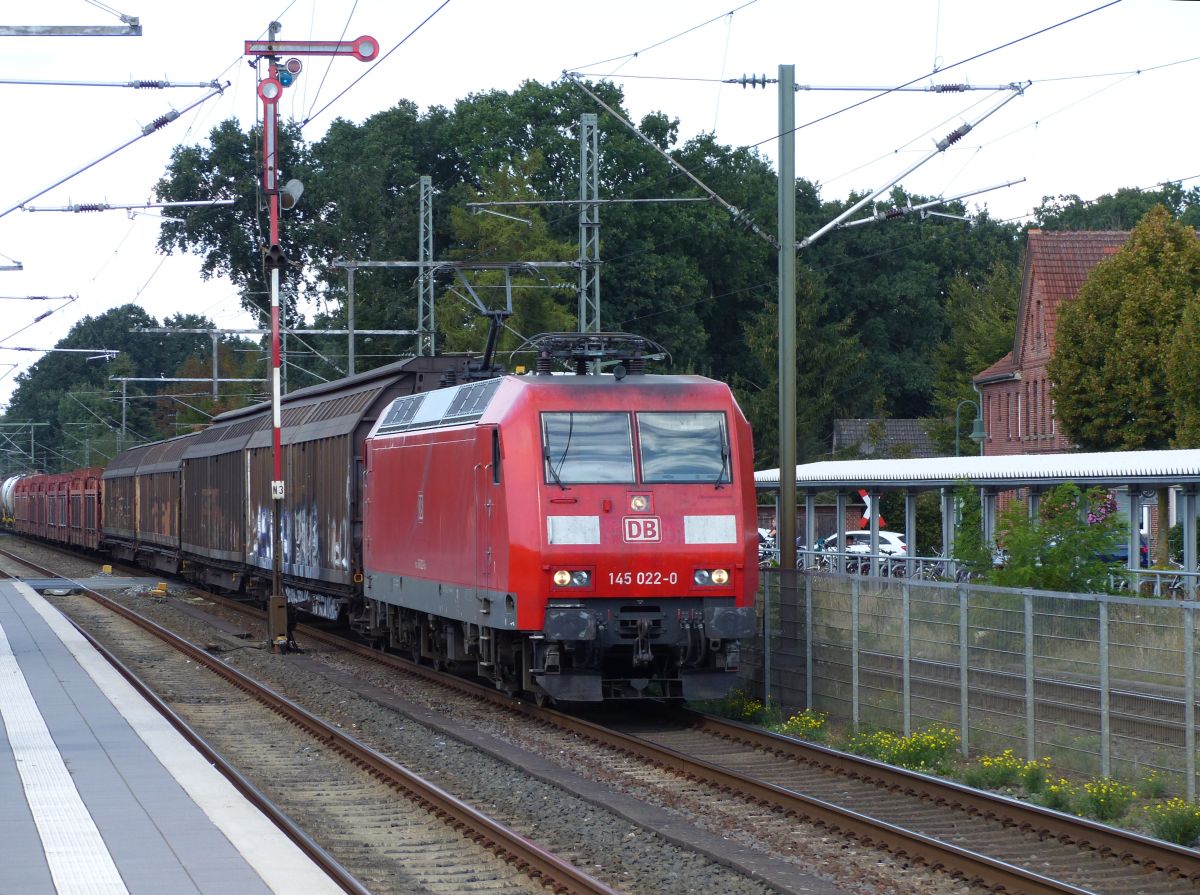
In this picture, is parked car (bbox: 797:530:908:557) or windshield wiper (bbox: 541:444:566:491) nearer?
windshield wiper (bbox: 541:444:566:491)

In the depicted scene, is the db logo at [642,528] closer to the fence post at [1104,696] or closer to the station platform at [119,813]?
the station platform at [119,813]

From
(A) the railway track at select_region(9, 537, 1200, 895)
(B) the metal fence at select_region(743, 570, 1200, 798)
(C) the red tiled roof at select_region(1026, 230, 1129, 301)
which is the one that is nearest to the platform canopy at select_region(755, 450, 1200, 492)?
(B) the metal fence at select_region(743, 570, 1200, 798)

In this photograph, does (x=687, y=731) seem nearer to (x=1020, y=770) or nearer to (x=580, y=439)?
(x=580, y=439)

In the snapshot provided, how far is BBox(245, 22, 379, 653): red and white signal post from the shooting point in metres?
23.9

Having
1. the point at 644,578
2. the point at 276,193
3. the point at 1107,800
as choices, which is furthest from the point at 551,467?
the point at 276,193

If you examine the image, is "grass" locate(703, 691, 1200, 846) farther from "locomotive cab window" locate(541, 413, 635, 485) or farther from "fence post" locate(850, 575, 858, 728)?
"locomotive cab window" locate(541, 413, 635, 485)

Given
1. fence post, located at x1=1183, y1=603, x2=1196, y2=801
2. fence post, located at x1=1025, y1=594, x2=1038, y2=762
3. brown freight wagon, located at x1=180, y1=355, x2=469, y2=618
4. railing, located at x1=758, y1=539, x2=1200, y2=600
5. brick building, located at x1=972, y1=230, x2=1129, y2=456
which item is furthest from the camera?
brick building, located at x1=972, y1=230, x2=1129, y2=456

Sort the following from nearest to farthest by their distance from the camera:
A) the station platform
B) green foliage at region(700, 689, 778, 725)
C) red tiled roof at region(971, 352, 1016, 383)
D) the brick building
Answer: the station platform
green foliage at region(700, 689, 778, 725)
the brick building
red tiled roof at region(971, 352, 1016, 383)

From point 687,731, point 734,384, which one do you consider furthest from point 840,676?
point 734,384

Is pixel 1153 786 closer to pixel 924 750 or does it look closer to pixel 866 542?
pixel 924 750

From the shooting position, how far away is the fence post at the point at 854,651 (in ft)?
49.0

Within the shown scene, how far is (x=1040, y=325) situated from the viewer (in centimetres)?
5547

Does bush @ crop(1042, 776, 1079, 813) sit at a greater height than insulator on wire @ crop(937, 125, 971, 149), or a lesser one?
lesser

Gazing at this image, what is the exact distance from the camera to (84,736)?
47.5ft
